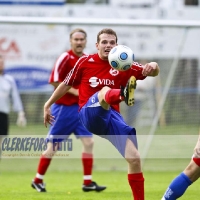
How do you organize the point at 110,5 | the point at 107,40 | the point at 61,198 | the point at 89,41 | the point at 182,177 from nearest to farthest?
the point at 182,177 → the point at 107,40 → the point at 61,198 → the point at 89,41 → the point at 110,5

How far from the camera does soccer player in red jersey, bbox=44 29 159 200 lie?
5.64 m

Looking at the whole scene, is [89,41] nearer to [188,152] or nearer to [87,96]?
[188,152]

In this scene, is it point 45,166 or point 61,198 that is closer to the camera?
point 61,198

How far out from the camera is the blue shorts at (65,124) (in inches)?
320

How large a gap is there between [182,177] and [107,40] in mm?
1674

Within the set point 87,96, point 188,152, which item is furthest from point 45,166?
point 188,152

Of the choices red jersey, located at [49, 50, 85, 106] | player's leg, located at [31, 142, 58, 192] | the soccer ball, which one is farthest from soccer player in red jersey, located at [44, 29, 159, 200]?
player's leg, located at [31, 142, 58, 192]

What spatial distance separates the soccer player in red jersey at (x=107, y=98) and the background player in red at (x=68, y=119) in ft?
5.09

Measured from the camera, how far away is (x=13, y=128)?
36.7ft

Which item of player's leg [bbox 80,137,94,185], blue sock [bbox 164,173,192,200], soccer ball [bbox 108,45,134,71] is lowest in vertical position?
player's leg [bbox 80,137,94,185]

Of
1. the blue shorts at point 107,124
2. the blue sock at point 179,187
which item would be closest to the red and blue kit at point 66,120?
the blue shorts at point 107,124

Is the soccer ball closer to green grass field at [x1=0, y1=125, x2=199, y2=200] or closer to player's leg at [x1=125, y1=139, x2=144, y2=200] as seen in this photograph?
player's leg at [x1=125, y1=139, x2=144, y2=200]

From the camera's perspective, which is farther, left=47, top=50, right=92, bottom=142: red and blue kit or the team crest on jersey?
left=47, top=50, right=92, bottom=142: red and blue kit

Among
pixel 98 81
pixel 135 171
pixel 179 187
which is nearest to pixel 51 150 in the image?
pixel 98 81
